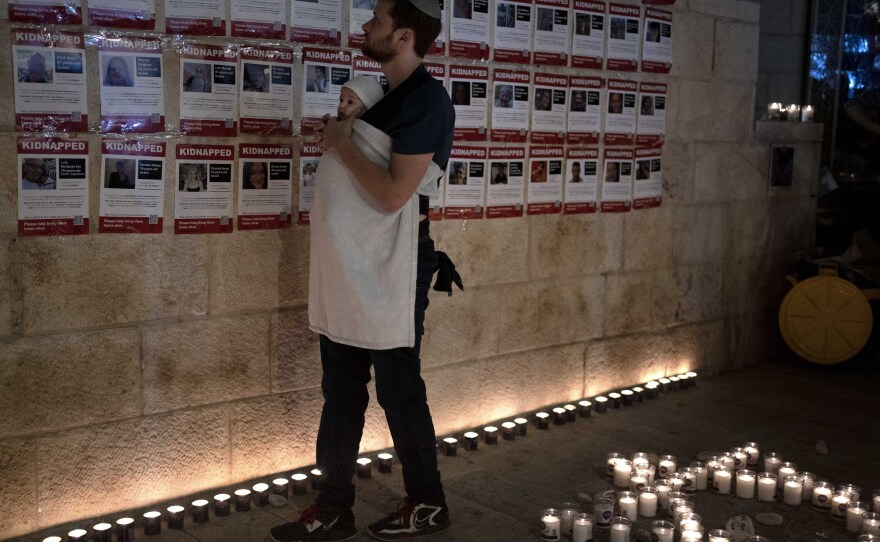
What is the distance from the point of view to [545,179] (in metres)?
5.44

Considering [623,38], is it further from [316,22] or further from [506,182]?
[316,22]

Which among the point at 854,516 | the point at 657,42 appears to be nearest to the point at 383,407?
the point at 854,516

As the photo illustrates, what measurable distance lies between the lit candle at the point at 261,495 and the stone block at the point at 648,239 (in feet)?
9.32

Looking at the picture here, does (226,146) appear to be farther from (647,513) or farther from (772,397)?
(772,397)

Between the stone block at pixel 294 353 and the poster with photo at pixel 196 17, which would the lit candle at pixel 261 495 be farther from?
the poster with photo at pixel 196 17

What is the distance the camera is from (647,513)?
4164 mm

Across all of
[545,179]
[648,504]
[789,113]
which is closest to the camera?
[648,504]

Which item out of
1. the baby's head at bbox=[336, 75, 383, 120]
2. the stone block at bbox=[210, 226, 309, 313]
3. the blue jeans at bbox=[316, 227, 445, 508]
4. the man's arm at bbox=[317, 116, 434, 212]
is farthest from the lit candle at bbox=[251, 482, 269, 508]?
the baby's head at bbox=[336, 75, 383, 120]

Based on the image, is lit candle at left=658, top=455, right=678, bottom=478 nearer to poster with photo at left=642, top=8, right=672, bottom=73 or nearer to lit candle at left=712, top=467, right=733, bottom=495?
lit candle at left=712, top=467, right=733, bottom=495

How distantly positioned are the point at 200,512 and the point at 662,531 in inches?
72.4

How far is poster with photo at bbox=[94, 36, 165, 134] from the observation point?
3742 mm

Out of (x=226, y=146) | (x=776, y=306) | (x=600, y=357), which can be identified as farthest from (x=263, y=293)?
(x=776, y=306)

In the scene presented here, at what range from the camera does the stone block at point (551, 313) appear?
5414mm

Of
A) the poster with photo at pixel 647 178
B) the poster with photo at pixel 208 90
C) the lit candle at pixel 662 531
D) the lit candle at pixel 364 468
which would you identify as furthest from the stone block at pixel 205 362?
the poster with photo at pixel 647 178
